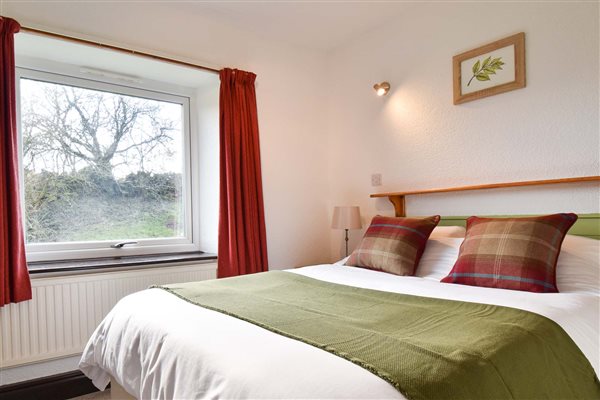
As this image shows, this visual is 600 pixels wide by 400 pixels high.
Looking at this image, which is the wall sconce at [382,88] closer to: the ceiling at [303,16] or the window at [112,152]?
the ceiling at [303,16]

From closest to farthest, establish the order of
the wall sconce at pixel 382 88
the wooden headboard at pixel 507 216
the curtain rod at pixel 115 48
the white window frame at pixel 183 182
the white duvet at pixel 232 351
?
the white duvet at pixel 232 351 → the wooden headboard at pixel 507 216 → the curtain rod at pixel 115 48 → the white window frame at pixel 183 182 → the wall sconce at pixel 382 88

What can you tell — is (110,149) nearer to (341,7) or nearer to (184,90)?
(184,90)

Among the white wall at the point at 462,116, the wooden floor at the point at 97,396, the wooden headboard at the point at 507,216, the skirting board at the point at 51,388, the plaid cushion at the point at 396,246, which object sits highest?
the white wall at the point at 462,116

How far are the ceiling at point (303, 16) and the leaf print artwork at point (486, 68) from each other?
76 cm

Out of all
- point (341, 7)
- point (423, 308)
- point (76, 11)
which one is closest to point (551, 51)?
point (341, 7)

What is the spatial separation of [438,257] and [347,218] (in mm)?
941

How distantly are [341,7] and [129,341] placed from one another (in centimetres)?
253

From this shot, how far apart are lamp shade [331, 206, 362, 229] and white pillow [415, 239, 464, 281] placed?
787mm

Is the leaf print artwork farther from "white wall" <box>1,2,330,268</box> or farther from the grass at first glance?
the grass

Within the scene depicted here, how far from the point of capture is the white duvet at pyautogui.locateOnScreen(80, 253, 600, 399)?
2.69ft

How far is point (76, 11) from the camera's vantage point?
2268mm

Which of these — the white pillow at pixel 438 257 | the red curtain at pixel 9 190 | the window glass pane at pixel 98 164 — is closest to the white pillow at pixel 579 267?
the white pillow at pixel 438 257

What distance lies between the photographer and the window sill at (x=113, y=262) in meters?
2.21

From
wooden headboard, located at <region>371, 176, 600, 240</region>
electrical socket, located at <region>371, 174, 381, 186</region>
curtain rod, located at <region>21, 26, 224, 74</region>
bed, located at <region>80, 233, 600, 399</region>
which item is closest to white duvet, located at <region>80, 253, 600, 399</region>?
bed, located at <region>80, 233, 600, 399</region>
